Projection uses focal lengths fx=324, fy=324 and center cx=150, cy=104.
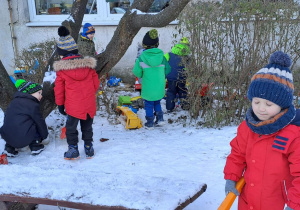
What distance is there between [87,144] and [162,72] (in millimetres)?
1842

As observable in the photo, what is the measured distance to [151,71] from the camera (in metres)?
5.20

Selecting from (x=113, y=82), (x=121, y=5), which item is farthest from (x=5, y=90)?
(x=121, y=5)

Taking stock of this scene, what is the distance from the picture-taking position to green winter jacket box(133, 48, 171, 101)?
16.8 feet

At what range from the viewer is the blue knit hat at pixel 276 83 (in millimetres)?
1846

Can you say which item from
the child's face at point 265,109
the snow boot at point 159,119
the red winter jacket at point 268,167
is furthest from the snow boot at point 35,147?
the child's face at point 265,109

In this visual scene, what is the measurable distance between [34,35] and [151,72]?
467cm

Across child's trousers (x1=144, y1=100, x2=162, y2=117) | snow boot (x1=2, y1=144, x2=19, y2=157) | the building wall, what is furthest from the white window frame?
snow boot (x1=2, y1=144, x2=19, y2=157)

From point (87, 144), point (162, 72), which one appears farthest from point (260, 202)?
point (162, 72)

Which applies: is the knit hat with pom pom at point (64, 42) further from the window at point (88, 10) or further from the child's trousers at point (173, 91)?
the window at point (88, 10)

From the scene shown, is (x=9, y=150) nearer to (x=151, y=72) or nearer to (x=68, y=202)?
(x=68, y=202)

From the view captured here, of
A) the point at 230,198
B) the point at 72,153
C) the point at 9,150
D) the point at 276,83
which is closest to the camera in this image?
the point at 276,83

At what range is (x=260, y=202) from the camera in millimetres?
1995

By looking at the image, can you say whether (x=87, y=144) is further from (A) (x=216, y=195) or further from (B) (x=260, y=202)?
(B) (x=260, y=202)

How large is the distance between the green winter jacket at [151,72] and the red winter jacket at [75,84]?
1.30m
